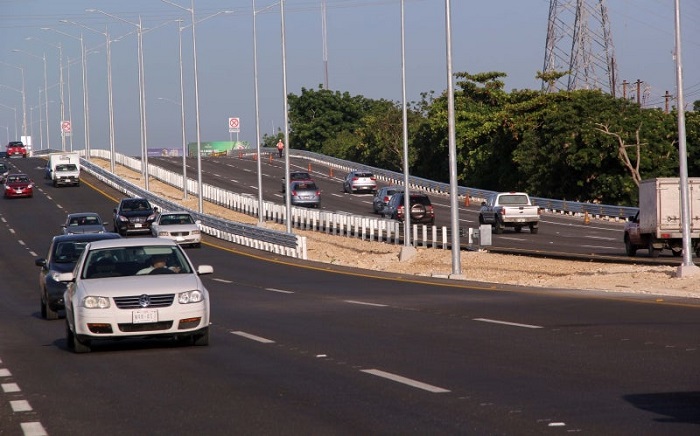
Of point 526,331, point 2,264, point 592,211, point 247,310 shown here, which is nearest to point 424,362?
point 526,331

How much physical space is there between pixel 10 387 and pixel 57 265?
11.1m

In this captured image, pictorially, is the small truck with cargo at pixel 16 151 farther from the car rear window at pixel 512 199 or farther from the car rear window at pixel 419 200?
the car rear window at pixel 512 199

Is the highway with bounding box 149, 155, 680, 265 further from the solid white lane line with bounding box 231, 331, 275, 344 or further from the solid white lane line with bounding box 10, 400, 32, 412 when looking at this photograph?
the solid white lane line with bounding box 10, 400, 32, 412

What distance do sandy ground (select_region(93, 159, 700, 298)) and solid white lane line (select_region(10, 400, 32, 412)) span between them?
53.1 feet

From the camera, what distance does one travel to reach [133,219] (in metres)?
60.2

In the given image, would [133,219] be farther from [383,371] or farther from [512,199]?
[383,371]

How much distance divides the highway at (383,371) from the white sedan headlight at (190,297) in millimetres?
658

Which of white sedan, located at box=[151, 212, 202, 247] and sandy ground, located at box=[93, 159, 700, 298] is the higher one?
white sedan, located at box=[151, 212, 202, 247]

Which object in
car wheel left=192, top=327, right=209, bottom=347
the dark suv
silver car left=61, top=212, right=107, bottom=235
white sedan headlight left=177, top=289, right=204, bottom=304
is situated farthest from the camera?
the dark suv

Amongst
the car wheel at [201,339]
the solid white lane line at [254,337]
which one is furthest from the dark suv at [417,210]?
the car wheel at [201,339]

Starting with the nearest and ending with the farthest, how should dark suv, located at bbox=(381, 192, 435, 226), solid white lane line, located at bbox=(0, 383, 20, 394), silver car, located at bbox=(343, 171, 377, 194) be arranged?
solid white lane line, located at bbox=(0, 383, 20, 394), dark suv, located at bbox=(381, 192, 435, 226), silver car, located at bbox=(343, 171, 377, 194)

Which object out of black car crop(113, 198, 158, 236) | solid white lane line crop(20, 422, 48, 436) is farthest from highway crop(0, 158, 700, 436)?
black car crop(113, 198, 158, 236)

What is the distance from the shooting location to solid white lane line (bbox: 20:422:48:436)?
→ 34.3 feet

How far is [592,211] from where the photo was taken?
251 feet
